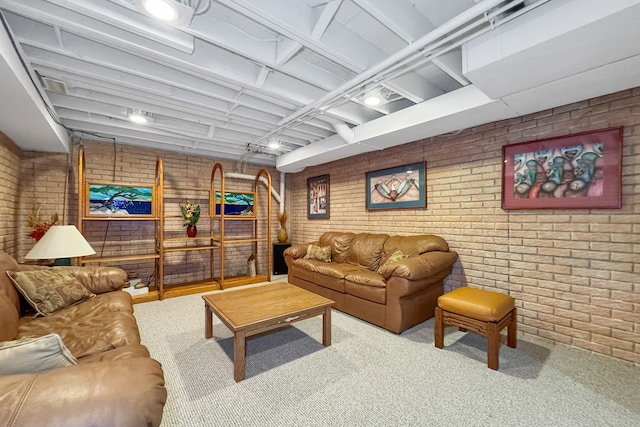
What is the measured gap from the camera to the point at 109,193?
418 cm

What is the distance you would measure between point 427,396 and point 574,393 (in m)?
1.05

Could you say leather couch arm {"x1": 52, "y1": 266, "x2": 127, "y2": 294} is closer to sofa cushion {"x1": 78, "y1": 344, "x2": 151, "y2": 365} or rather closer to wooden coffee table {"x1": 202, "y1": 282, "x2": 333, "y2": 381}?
wooden coffee table {"x1": 202, "y1": 282, "x2": 333, "y2": 381}

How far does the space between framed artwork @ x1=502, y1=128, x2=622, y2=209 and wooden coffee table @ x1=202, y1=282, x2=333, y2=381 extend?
7.76ft

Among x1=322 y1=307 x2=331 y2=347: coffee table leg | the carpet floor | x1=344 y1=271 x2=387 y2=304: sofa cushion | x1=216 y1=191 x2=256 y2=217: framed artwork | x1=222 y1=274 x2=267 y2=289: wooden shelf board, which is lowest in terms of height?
the carpet floor

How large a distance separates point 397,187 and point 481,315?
227 cm

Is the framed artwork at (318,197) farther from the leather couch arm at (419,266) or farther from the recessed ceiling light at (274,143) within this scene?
the leather couch arm at (419,266)

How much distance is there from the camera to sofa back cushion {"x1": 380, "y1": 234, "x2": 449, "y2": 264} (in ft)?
11.1

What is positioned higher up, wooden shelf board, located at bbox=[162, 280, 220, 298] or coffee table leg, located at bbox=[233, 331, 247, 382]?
coffee table leg, located at bbox=[233, 331, 247, 382]

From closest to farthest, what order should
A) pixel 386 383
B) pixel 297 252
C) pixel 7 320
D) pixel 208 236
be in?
pixel 7 320
pixel 386 383
pixel 297 252
pixel 208 236

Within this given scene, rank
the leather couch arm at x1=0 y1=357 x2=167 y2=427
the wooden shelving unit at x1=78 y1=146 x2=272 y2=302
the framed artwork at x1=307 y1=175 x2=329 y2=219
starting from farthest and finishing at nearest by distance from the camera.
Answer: the framed artwork at x1=307 y1=175 x2=329 y2=219 < the wooden shelving unit at x1=78 y1=146 x2=272 y2=302 < the leather couch arm at x1=0 y1=357 x2=167 y2=427

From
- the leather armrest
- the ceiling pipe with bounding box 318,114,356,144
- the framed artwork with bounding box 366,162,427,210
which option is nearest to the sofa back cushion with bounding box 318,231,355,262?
the leather armrest

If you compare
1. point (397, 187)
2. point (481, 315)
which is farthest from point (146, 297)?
point (481, 315)

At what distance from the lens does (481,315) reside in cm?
228

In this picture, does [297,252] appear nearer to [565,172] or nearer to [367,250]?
[367,250]
